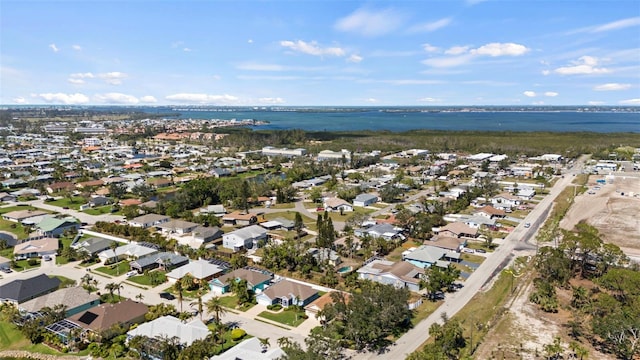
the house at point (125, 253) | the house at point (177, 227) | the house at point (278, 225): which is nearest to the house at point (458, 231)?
the house at point (278, 225)

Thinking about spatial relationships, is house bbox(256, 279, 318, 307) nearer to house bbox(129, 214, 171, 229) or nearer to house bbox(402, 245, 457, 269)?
house bbox(402, 245, 457, 269)

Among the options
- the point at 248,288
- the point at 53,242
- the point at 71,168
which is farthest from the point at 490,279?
the point at 71,168

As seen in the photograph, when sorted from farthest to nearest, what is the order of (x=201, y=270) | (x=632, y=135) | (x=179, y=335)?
(x=632, y=135) < (x=201, y=270) < (x=179, y=335)

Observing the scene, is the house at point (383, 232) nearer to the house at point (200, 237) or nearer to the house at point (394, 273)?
the house at point (394, 273)

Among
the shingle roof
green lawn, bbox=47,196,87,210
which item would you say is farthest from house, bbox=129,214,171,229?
the shingle roof

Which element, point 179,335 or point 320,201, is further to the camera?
point 320,201

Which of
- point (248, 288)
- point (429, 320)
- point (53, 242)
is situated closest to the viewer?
point (429, 320)

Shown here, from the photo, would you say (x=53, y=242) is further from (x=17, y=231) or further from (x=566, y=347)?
(x=566, y=347)
